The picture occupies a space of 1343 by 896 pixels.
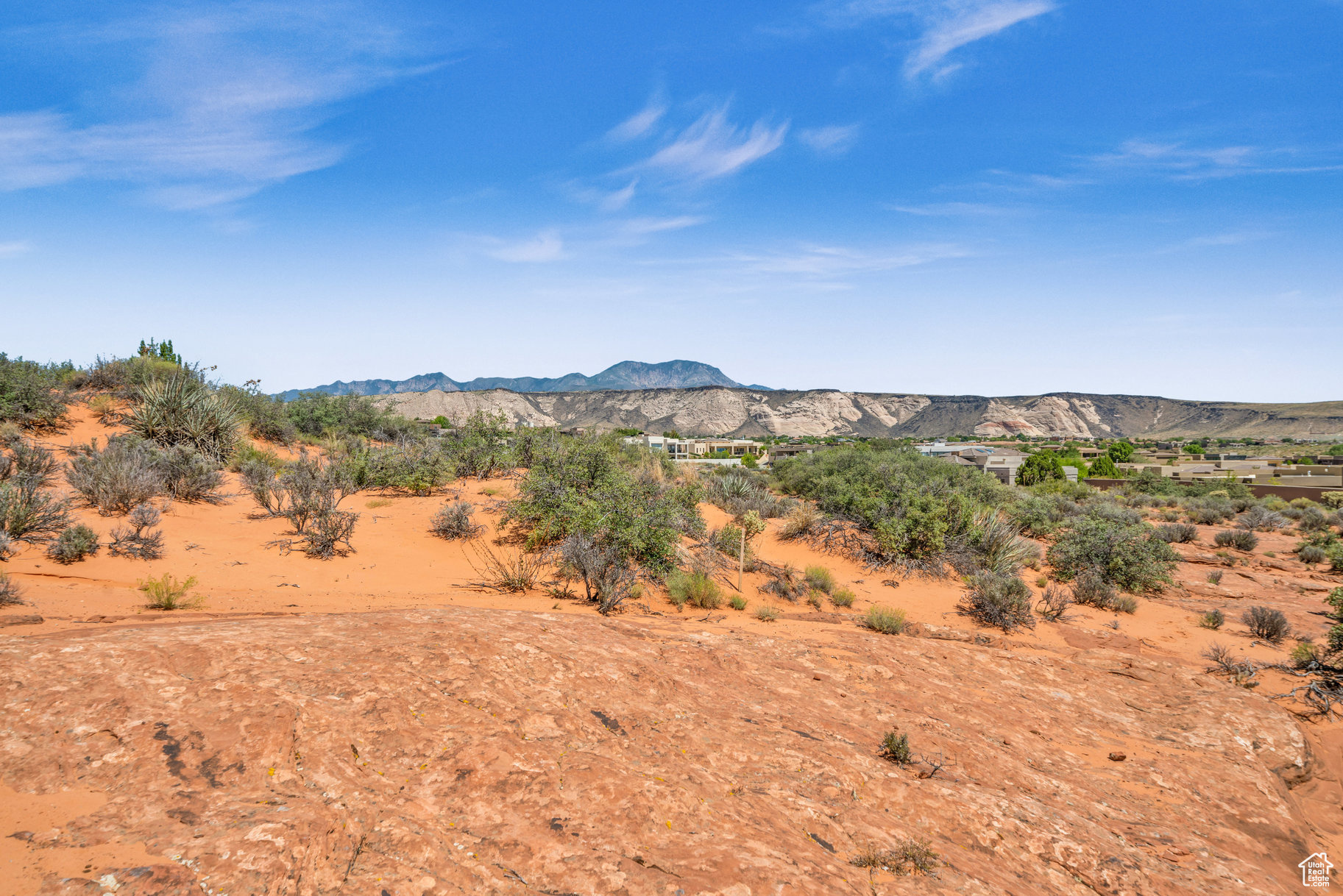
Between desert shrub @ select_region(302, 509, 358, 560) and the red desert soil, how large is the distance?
1.80 m

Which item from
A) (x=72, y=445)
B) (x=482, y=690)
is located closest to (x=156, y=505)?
(x=72, y=445)

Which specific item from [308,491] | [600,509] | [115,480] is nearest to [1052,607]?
[600,509]

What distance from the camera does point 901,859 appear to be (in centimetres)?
301

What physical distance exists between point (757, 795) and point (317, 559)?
808cm

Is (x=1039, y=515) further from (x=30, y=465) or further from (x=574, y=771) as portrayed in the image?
(x=30, y=465)

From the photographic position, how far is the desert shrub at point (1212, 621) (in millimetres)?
9875

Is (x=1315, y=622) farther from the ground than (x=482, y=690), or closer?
closer

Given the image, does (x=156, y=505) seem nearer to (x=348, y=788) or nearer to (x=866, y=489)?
(x=348, y=788)

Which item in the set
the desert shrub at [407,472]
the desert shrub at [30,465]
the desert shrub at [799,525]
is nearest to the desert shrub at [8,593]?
the desert shrub at [30,465]

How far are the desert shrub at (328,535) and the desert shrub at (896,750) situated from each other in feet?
27.4

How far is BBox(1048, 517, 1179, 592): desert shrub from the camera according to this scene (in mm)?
11984

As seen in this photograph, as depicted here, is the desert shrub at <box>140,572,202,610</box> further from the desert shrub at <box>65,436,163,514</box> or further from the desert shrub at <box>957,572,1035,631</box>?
the desert shrub at <box>957,572,1035,631</box>

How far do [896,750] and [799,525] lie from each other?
392 inches

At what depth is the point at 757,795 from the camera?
340 cm
